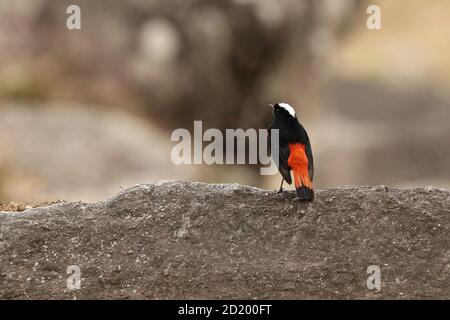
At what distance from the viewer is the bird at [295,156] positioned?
6.08 metres

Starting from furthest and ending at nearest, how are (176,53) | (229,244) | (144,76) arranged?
1. (144,76)
2. (176,53)
3. (229,244)

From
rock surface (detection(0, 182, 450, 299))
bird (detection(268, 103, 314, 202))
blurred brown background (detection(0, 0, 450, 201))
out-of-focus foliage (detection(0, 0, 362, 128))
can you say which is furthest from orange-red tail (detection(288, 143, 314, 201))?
out-of-focus foliage (detection(0, 0, 362, 128))

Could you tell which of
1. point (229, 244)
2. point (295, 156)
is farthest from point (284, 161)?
point (229, 244)

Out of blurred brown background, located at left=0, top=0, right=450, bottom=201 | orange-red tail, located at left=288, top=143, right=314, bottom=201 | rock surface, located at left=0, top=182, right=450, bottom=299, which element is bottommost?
rock surface, located at left=0, top=182, right=450, bottom=299

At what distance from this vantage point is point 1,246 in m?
6.11

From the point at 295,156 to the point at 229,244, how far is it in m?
0.72

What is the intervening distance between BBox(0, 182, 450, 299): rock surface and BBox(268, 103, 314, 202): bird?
188 mm

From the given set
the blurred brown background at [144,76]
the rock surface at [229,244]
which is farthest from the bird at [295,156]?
the blurred brown background at [144,76]

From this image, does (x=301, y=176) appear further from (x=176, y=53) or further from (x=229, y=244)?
(x=176, y=53)

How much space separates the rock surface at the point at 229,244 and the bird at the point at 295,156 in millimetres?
188

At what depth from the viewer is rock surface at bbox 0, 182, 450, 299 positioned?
5.72 m

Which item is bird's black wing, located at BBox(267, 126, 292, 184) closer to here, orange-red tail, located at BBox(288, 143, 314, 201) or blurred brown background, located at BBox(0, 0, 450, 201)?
orange-red tail, located at BBox(288, 143, 314, 201)

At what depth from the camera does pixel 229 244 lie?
236 inches

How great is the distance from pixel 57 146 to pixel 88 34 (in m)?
1.80
